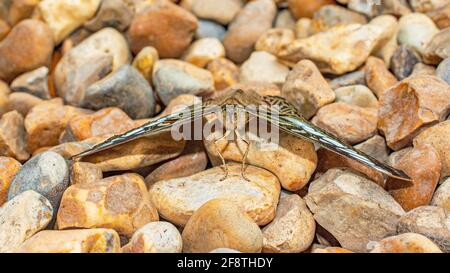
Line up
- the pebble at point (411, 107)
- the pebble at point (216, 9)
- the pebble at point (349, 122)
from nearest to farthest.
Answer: the pebble at point (411, 107)
the pebble at point (349, 122)
the pebble at point (216, 9)

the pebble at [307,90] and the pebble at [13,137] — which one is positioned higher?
the pebble at [307,90]

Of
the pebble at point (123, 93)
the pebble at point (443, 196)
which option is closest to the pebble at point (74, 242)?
the pebble at point (123, 93)

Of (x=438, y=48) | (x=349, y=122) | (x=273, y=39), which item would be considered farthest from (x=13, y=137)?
(x=438, y=48)

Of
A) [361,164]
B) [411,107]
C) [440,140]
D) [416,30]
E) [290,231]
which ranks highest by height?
[416,30]

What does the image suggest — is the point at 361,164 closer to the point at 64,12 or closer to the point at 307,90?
the point at 307,90

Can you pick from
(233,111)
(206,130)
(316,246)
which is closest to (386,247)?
(316,246)

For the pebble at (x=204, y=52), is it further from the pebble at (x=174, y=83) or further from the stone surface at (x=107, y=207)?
the stone surface at (x=107, y=207)
